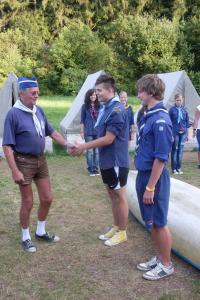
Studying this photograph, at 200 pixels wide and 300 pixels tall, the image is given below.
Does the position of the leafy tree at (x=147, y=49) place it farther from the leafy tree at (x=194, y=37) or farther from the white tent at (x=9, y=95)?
the white tent at (x=9, y=95)

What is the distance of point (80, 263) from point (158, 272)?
0.85m

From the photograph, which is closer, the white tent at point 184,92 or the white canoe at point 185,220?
the white canoe at point 185,220

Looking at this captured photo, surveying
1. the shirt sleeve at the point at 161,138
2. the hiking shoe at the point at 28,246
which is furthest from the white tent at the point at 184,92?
the shirt sleeve at the point at 161,138

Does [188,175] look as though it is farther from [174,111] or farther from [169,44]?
[169,44]

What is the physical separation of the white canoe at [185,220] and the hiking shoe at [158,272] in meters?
0.30

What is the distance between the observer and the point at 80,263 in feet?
15.2

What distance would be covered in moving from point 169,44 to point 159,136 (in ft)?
104

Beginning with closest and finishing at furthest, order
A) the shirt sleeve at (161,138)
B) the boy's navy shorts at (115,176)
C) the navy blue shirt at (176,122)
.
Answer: the shirt sleeve at (161,138) → the boy's navy shorts at (115,176) → the navy blue shirt at (176,122)

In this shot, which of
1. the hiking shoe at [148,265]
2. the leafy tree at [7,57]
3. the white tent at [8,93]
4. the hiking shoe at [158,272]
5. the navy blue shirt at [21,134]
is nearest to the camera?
the hiking shoe at [158,272]

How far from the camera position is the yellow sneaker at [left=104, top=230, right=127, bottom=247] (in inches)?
201

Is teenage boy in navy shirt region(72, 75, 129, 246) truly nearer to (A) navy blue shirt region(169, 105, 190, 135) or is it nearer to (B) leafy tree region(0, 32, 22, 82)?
(A) navy blue shirt region(169, 105, 190, 135)

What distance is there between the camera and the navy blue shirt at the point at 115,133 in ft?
15.1

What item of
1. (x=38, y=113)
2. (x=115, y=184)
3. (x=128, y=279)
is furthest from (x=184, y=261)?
(x=38, y=113)

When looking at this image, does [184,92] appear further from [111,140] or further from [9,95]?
[111,140]
